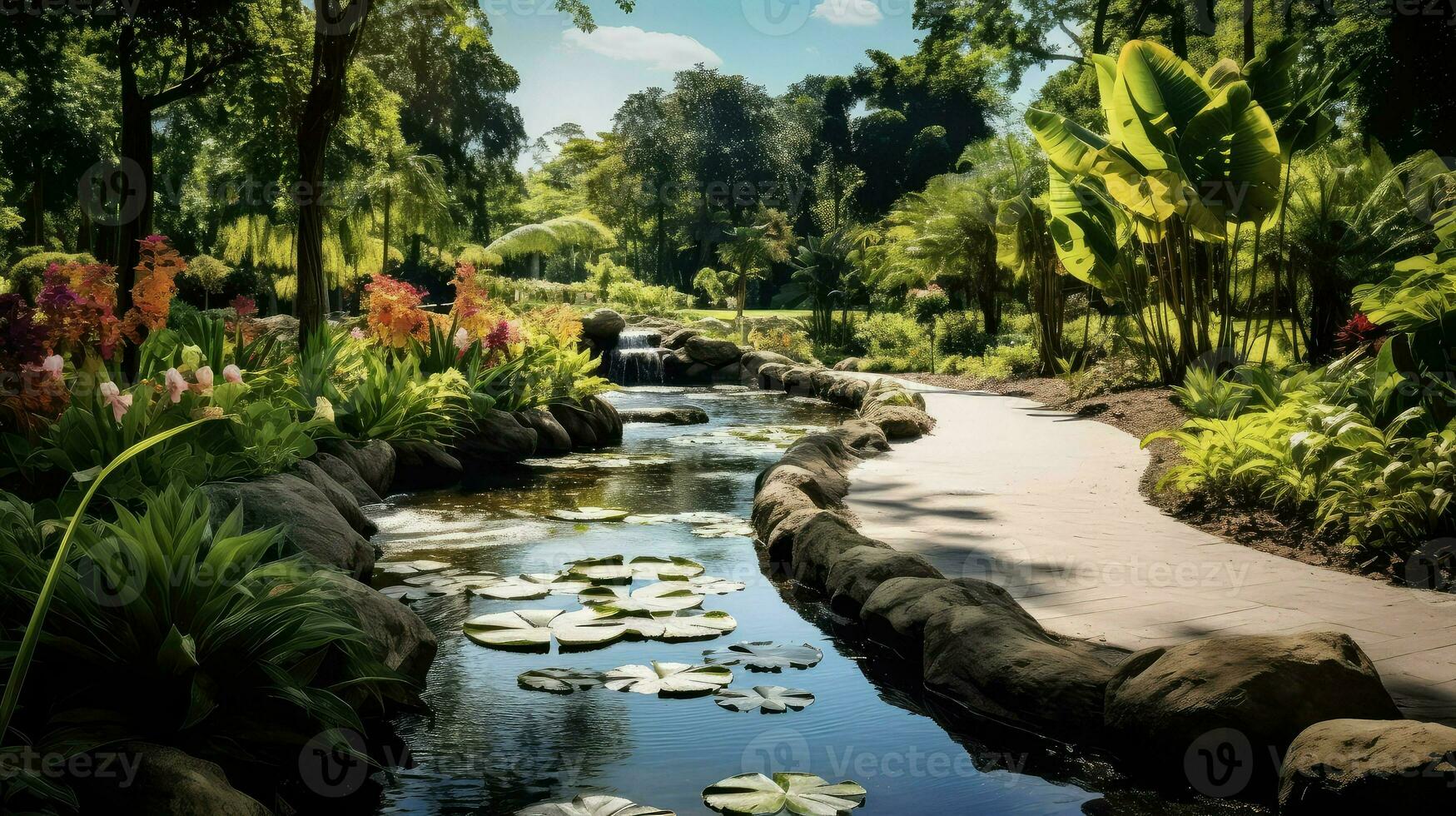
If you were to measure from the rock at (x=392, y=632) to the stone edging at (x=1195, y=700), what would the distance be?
196 centimetres

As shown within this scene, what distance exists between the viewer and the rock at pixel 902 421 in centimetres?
1105

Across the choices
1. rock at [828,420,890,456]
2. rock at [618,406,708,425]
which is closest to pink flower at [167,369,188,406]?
rock at [828,420,890,456]

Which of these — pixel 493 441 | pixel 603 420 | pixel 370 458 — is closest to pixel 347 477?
pixel 370 458

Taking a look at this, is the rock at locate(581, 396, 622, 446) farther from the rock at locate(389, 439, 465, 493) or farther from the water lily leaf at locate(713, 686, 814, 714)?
the water lily leaf at locate(713, 686, 814, 714)

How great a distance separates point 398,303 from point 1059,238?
Answer: 28.7ft

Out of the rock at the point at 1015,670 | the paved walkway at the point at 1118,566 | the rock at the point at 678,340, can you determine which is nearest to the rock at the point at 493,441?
the paved walkway at the point at 1118,566

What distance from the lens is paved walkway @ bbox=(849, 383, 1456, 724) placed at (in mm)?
3871

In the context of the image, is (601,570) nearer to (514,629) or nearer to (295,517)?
(514,629)

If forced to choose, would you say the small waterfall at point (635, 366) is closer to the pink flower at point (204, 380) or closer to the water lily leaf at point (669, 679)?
the pink flower at point (204, 380)

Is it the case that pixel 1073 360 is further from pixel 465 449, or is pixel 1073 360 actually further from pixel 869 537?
pixel 869 537

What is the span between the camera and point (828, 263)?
2883cm

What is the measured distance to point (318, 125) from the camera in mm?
8406

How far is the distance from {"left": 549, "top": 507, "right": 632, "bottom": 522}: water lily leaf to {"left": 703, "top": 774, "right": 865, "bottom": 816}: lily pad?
13.6ft

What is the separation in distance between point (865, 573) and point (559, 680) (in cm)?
163
